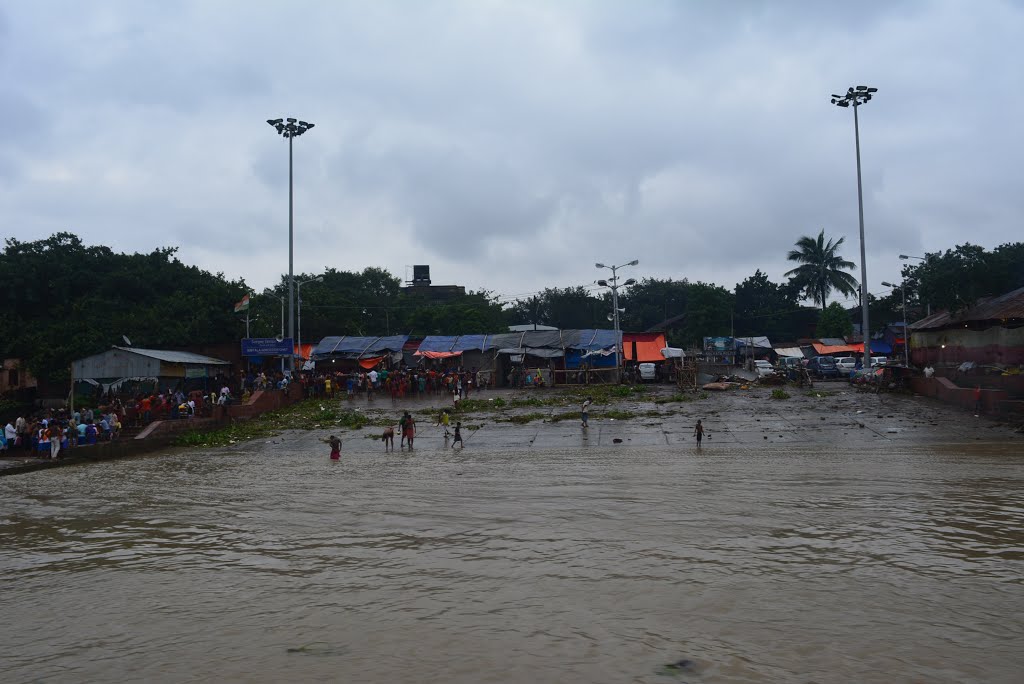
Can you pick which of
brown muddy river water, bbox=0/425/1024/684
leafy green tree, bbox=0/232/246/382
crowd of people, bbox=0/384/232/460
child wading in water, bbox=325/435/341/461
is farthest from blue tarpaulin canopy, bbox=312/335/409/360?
brown muddy river water, bbox=0/425/1024/684

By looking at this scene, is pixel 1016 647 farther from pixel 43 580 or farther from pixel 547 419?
pixel 547 419

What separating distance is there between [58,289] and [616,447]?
3872 centimetres

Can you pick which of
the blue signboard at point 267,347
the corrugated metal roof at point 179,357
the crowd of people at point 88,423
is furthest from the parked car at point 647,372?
the corrugated metal roof at point 179,357

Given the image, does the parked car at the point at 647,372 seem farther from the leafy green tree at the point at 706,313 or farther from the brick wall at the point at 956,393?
the leafy green tree at the point at 706,313

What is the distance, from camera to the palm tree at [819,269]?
252 feet

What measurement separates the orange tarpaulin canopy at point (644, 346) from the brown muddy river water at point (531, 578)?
1171 inches

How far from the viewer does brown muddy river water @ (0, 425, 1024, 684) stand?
842 centimetres

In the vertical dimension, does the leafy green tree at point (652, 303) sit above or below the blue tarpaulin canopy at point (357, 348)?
above

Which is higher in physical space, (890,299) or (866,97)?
(866,97)

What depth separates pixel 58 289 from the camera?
47719mm

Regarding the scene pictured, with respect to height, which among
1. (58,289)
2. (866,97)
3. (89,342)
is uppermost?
(866,97)

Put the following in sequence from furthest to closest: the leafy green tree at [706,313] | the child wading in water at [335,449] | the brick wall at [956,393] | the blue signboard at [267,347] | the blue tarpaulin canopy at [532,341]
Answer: the leafy green tree at [706,313] < the blue tarpaulin canopy at [532,341] < the blue signboard at [267,347] < the brick wall at [956,393] < the child wading in water at [335,449]

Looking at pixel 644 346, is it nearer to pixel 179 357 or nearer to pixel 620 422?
pixel 620 422

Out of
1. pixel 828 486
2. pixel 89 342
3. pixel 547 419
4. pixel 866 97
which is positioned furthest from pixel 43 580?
pixel 866 97
